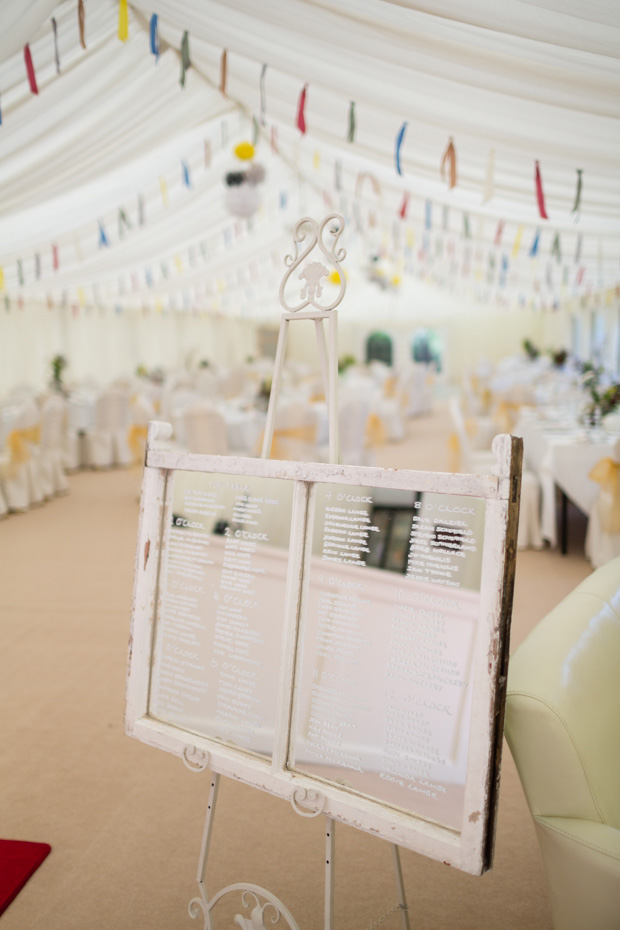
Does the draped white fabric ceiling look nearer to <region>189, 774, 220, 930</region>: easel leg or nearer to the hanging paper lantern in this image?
the hanging paper lantern

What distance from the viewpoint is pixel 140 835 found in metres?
2.00

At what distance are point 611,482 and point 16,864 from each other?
3.64 metres

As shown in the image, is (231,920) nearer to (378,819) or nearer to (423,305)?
(378,819)

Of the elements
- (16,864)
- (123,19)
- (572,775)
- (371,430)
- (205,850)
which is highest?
(123,19)

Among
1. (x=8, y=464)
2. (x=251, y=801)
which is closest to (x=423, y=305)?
(x=8, y=464)

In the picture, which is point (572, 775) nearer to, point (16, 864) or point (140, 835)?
point (140, 835)

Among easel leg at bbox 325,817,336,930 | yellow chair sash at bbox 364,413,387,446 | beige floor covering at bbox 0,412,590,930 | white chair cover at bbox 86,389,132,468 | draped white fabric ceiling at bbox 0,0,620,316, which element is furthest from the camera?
white chair cover at bbox 86,389,132,468

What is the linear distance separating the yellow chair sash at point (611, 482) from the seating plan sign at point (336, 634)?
10.7ft

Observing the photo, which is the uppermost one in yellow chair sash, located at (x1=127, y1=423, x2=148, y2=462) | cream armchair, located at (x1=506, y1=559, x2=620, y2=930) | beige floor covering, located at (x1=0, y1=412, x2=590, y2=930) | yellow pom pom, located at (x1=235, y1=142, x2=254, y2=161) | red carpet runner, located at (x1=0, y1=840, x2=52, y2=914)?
yellow pom pom, located at (x1=235, y1=142, x2=254, y2=161)

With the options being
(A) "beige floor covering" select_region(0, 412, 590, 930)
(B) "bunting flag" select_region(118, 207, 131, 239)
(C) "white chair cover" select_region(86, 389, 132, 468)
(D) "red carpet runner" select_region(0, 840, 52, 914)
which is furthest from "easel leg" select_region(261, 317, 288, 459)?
(C) "white chair cover" select_region(86, 389, 132, 468)

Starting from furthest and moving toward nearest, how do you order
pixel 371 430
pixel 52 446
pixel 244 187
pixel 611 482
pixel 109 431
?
pixel 109 431 < pixel 371 430 < pixel 52 446 < pixel 244 187 < pixel 611 482

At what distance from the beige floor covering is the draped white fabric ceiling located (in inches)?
98.2

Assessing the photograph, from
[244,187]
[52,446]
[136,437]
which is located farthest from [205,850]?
[52,446]

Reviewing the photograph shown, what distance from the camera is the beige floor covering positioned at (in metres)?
1.71
